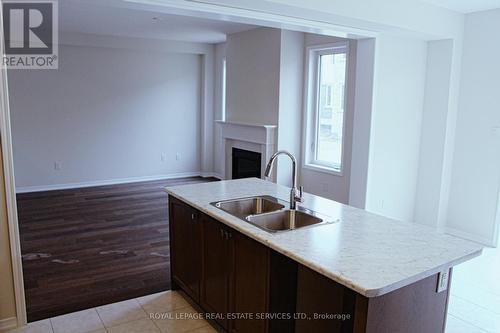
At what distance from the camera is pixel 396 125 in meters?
4.58

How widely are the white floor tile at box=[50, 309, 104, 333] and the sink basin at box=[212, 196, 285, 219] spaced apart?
1.21m

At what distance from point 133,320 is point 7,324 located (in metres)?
0.82

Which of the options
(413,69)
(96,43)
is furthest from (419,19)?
(96,43)

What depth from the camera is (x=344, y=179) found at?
517 centimetres

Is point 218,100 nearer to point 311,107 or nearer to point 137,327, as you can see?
point 311,107

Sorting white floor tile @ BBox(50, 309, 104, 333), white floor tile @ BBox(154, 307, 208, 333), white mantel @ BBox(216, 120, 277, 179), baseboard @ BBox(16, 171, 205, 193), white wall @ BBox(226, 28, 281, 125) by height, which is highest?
white wall @ BBox(226, 28, 281, 125)

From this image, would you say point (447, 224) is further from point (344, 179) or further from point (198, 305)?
point (198, 305)

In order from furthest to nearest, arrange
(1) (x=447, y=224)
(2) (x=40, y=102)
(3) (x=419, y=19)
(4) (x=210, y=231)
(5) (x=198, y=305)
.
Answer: (2) (x=40, y=102) < (1) (x=447, y=224) < (3) (x=419, y=19) < (5) (x=198, y=305) < (4) (x=210, y=231)

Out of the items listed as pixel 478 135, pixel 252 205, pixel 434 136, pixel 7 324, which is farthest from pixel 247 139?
pixel 7 324

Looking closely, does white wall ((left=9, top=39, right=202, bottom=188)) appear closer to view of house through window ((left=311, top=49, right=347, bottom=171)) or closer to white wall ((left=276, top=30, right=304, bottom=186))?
white wall ((left=276, top=30, right=304, bottom=186))

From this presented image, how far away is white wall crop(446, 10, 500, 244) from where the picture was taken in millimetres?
4379

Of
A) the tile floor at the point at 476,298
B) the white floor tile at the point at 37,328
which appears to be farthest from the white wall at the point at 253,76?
the white floor tile at the point at 37,328

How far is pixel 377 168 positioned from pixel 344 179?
28.5 inches

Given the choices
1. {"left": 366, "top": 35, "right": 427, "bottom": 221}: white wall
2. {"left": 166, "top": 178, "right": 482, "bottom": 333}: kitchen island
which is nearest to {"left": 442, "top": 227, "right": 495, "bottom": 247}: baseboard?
{"left": 366, "top": 35, "right": 427, "bottom": 221}: white wall
